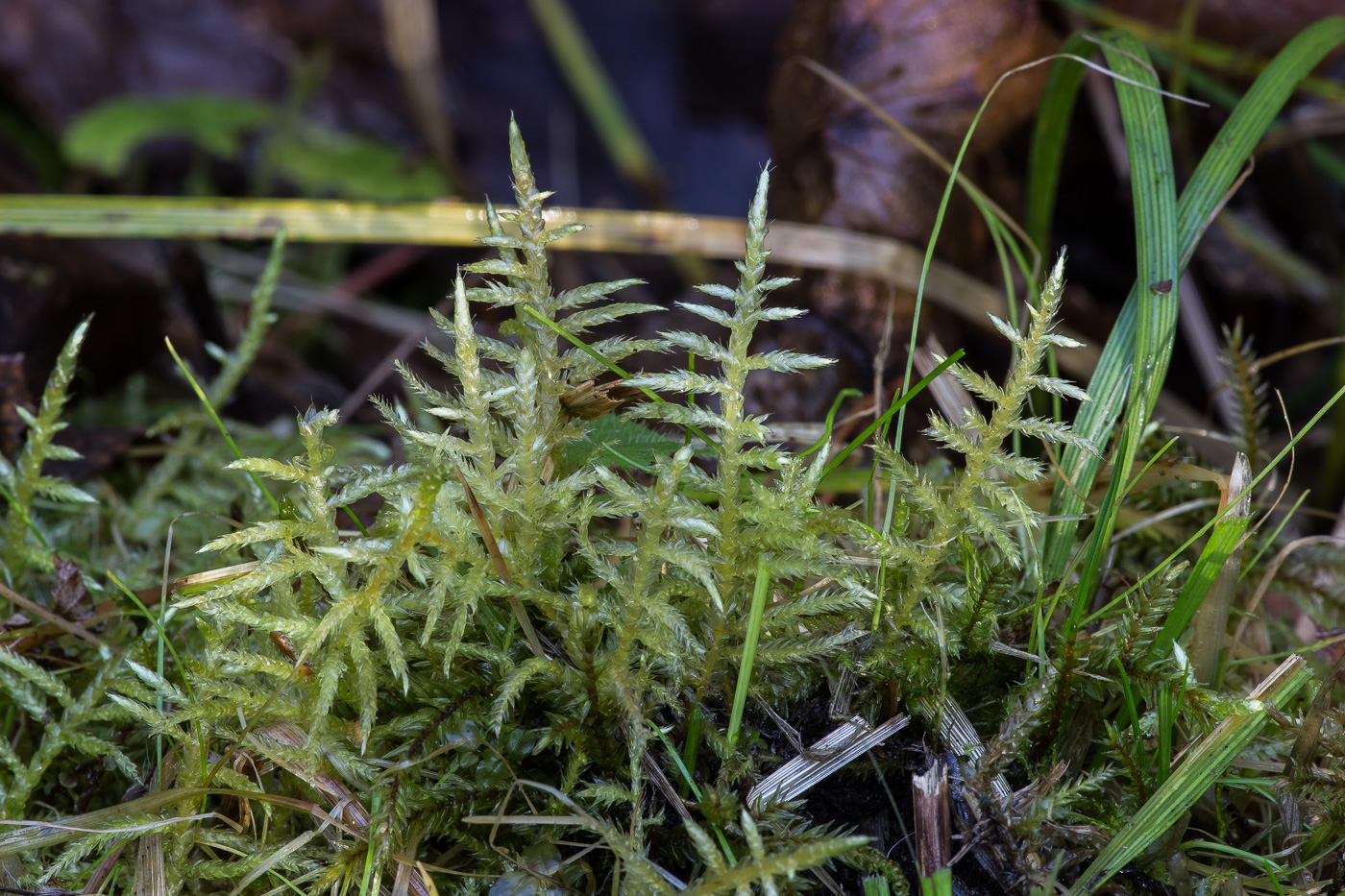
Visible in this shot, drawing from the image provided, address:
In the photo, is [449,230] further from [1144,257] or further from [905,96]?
[1144,257]

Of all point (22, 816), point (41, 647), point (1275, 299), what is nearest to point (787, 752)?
point (22, 816)

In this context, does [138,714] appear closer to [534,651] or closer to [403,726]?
[403,726]

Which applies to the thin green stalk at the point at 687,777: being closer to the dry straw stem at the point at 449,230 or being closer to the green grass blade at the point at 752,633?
the green grass blade at the point at 752,633

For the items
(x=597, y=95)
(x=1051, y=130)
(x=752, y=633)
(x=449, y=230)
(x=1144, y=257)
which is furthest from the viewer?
(x=597, y=95)

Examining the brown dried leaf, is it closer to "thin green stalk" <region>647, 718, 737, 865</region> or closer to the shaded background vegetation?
the shaded background vegetation

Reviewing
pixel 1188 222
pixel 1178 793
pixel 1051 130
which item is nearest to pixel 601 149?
pixel 1051 130

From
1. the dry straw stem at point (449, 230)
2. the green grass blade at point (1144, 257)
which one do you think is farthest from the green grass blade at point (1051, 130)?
the dry straw stem at point (449, 230)
